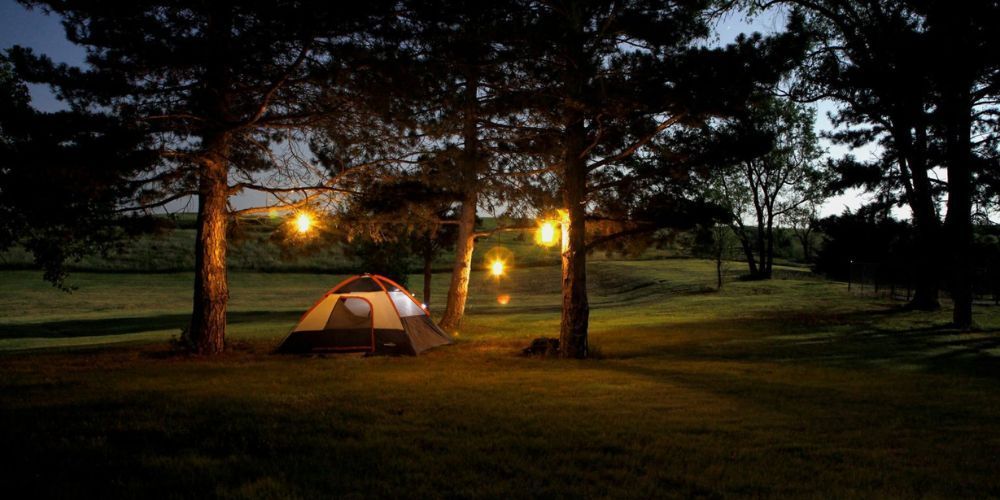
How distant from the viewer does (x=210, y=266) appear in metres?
13.9

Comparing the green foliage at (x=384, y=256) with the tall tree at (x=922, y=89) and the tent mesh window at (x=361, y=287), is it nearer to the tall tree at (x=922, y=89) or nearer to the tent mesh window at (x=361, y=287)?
the tent mesh window at (x=361, y=287)

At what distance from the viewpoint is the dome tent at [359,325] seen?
49.3 ft

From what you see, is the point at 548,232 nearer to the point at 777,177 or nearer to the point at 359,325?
the point at 359,325

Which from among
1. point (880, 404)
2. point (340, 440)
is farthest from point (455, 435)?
point (880, 404)

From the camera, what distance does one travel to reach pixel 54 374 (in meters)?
11.0

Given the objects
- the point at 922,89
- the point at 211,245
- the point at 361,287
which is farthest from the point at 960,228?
the point at 211,245

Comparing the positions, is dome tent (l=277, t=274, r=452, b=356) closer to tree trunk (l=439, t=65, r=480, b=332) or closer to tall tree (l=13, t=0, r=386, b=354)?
tall tree (l=13, t=0, r=386, b=354)

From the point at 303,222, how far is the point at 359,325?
2.90 metres

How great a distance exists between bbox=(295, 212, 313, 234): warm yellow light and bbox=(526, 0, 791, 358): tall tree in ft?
20.1

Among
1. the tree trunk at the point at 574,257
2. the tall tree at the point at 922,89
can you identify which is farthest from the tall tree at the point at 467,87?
the tall tree at the point at 922,89

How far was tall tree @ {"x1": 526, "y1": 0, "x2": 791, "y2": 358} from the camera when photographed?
467 inches

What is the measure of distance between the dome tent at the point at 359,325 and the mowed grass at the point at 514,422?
83 centimetres

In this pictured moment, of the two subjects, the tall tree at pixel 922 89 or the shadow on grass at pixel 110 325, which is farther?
the shadow on grass at pixel 110 325

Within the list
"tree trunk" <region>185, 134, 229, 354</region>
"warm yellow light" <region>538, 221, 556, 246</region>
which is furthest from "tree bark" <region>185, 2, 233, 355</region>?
"warm yellow light" <region>538, 221, 556, 246</region>
